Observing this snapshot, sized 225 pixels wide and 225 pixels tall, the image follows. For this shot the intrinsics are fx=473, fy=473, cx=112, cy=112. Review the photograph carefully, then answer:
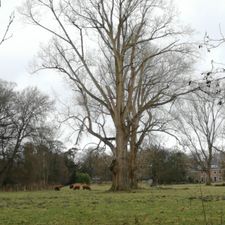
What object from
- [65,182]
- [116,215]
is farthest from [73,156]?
[116,215]

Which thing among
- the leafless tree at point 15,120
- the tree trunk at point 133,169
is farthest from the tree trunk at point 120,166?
the leafless tree at point 15,120

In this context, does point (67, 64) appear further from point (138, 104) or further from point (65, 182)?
point (65, 182)

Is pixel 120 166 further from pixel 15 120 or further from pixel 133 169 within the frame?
pixel 15 120

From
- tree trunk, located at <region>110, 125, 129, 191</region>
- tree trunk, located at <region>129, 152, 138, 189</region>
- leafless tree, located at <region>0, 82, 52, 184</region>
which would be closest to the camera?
tree trunk, located at <region>110, 125, 129, 191</region>

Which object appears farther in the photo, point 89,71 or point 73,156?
point 73,156

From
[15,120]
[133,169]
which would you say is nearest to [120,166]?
[133,169]

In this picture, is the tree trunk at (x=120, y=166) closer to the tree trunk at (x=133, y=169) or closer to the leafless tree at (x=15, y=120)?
the tree trunk at (x=133, y=169)

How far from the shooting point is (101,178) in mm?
99562

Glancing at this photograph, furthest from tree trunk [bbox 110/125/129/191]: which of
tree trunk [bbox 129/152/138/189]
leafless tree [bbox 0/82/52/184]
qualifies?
leafless tree [bbox 0/82/52/184]

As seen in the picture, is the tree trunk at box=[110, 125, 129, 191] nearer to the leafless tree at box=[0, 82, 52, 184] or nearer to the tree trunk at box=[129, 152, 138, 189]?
the tree trunk at box=[129, 152, 138, 189]

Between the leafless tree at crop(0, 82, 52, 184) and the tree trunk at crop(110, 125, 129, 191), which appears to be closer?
the tree trunk at crop(110, 125, 129, 191)

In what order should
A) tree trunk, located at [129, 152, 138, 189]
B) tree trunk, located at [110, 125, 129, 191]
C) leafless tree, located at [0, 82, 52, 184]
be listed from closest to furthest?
tree trunk, located at [110, 125, 129, 191] → tree trunk, located at [129, 152, 138, 189] → leafless tree, located at [0, 82, 52, 184]

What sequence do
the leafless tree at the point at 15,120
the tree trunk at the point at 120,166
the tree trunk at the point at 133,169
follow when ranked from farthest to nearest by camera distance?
the leafless tree at the point at 15,120 < the tree trunk at the point at 133,169 < the tree trunk at the point at 120,166

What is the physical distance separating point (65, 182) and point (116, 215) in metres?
65.7
